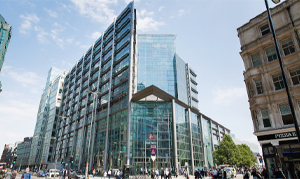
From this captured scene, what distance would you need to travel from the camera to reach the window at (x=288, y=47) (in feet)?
57.7

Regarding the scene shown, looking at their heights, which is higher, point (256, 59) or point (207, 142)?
point (256, 59)

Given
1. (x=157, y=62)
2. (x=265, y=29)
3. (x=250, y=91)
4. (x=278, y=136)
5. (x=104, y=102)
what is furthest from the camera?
(x=157, y=62)

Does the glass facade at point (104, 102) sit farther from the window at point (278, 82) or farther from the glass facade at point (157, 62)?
the window at point (278, 82)

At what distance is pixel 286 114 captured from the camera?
658 inches

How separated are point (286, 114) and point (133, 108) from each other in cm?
3186

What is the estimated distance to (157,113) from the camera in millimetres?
43656

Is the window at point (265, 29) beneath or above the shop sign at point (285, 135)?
above

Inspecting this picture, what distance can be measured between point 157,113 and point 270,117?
28.2 metres

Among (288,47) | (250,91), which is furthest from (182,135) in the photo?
(288,47)

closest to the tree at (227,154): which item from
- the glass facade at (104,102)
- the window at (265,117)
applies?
the glass facade at (104,102)

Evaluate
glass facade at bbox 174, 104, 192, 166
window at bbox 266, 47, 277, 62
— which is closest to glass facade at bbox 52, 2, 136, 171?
glass facade at bbox 174, 104, 192, 166

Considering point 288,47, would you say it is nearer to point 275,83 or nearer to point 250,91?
point 275,83

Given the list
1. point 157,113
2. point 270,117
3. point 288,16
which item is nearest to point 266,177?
point 270,117

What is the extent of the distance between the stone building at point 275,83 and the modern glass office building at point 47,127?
8646 cm
